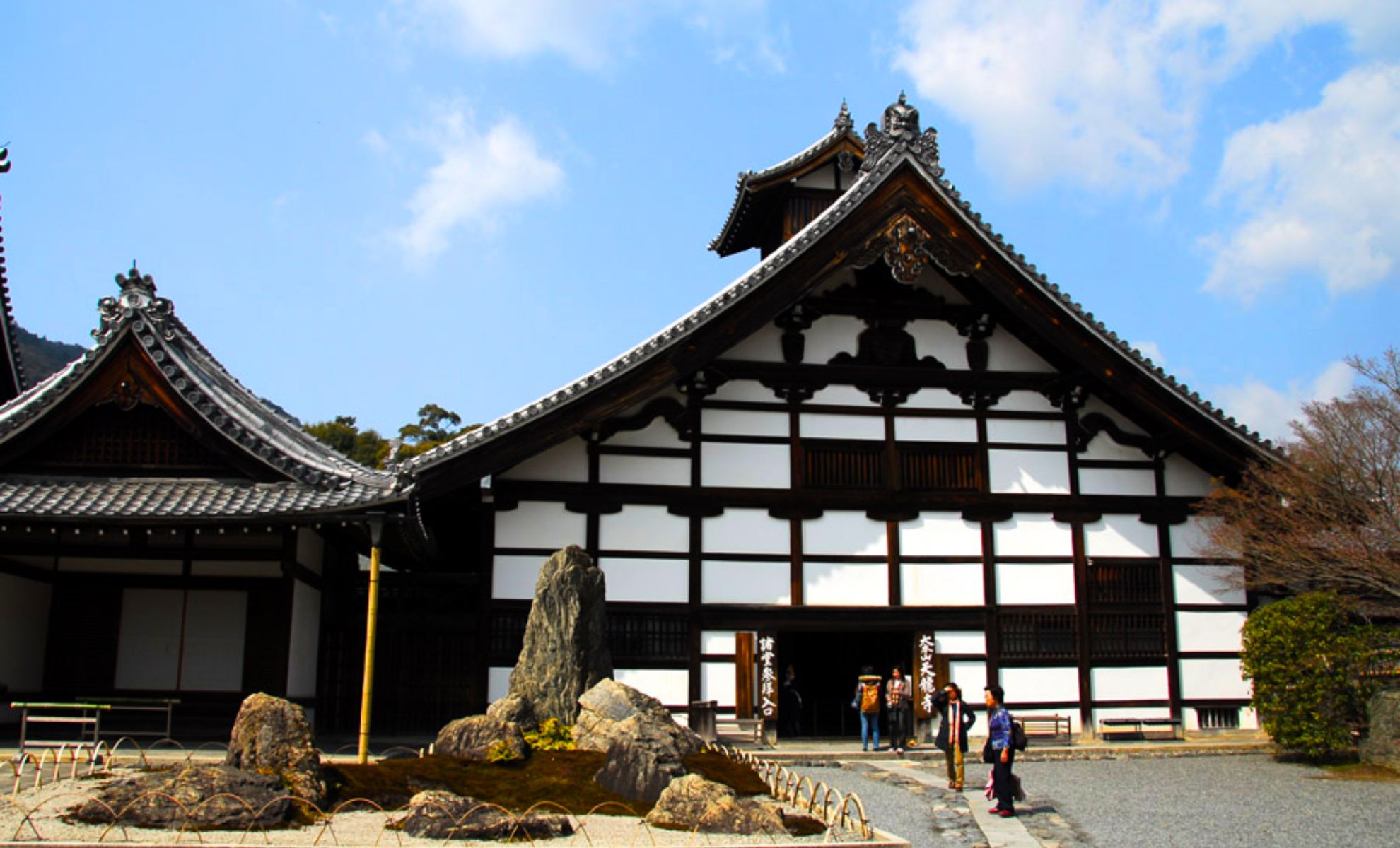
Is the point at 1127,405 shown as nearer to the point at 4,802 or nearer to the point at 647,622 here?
the point at 647,622

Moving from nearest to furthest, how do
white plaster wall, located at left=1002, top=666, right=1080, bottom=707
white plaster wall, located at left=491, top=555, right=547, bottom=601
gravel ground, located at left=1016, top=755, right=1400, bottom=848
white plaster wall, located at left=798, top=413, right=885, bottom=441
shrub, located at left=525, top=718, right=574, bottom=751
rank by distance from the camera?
gravel ground, located at left=1016, top=755, right=1400, bottom=848
shrub, located at left=525, top=718, right=574, bottom=751
white plaster wall, located at left=491, top=555, right=547, bottom=601
white plaster wall, located at left=1002, top=666, right=1080, bottom=707
white plaster wall, located at left=798, top=413, right=885, bottom=441

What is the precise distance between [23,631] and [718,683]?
10205 millimetres

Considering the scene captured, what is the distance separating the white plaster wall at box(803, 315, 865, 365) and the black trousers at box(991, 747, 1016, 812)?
31.0 ft

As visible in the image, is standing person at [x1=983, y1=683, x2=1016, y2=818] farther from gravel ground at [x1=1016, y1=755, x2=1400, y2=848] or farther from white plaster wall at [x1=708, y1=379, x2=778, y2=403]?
white plaster wall at [x1=708, y1=379, x2=778, y2=403]

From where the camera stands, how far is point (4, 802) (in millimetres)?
10047

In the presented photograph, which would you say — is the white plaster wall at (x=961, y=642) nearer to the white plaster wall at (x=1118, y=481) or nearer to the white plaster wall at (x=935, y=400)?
the white plaster wall at (x=1118, y=481)

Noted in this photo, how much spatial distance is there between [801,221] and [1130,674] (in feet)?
38.9

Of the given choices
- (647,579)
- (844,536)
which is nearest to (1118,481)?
(844,536)

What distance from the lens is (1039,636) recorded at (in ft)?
65.3

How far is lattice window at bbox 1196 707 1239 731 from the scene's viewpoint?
66.2 feet

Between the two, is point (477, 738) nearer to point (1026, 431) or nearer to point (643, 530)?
point (643, 530)

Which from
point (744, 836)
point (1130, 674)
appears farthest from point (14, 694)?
point (1130, 674)

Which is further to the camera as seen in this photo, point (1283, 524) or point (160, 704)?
point (1283, 524)

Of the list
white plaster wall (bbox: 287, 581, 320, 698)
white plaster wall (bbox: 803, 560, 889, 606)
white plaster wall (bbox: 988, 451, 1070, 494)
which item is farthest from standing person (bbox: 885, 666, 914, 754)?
white plaster wall (bbox: 287, 581, 320, 698)
